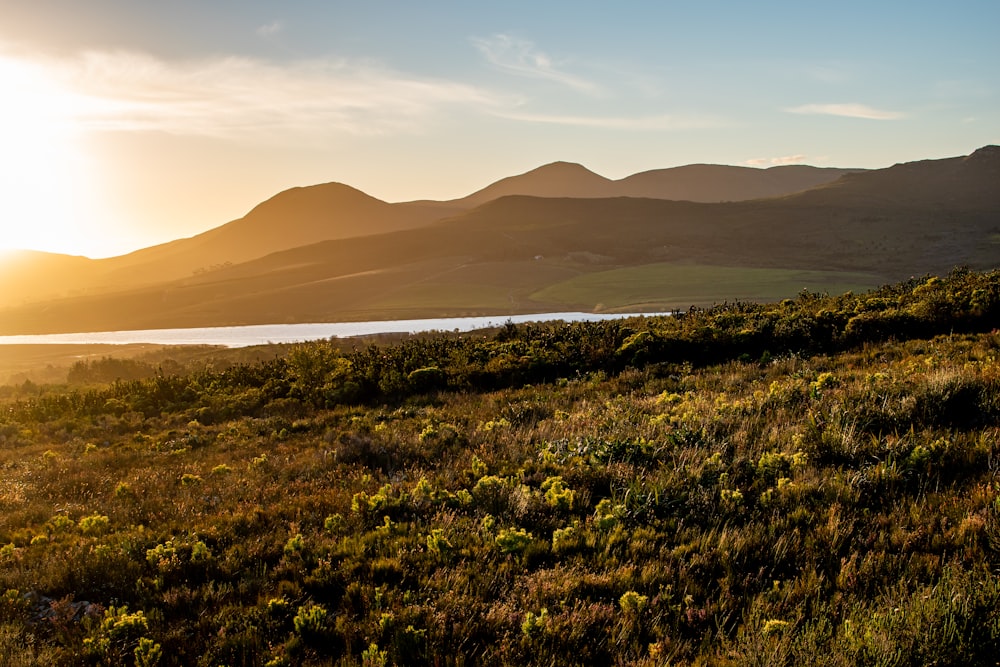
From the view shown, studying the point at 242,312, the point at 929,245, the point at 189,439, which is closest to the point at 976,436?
the point at 189,439

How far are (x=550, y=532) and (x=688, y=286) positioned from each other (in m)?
93.2

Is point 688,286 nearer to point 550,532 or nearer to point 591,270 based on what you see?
point 591,270

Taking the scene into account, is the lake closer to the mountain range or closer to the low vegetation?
the mountain range

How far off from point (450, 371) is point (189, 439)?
7.12 m

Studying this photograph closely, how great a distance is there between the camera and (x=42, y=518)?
8.23 m

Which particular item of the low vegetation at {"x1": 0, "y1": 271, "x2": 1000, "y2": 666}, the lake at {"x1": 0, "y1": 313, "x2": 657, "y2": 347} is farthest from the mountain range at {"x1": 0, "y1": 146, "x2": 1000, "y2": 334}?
the low vegetation at {"x1": 0, "y1": 271, "x2": 1000, "y2": 666}

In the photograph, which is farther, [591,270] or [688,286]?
[591,270]

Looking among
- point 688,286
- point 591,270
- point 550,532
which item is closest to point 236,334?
point 688,286

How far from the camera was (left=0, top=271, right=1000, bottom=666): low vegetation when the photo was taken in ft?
15.0

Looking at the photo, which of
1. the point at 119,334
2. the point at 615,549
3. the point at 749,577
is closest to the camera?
the point at 749,577

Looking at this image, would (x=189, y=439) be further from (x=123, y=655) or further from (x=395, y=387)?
(x=123, y=655)

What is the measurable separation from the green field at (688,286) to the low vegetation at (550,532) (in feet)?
216

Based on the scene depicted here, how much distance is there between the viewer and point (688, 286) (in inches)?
3708

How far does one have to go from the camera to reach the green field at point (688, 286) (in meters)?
80.8
